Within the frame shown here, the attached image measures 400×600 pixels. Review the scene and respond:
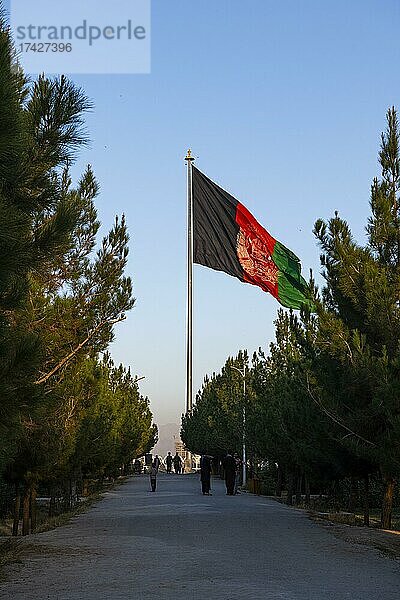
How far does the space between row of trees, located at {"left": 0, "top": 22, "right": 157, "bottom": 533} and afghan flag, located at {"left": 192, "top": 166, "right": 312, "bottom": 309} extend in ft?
38.5

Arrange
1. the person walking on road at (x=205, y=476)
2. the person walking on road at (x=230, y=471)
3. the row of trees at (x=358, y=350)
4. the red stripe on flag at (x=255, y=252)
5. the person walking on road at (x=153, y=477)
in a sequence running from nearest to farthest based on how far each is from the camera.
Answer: the row of trees at (x=358, y=350) → the red stripe on flag at (x=255, y=252) → the person walking on road at (x=205, y=476) → the person walking on road at (x=230, y=471) → the person walking on road at (x=153, y=477)

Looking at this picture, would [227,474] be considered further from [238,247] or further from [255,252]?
[238,247]

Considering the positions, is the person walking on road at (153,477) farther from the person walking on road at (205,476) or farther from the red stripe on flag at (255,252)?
the red stripe on flag at (255,252)

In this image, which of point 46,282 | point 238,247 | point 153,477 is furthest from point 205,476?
point 46,282

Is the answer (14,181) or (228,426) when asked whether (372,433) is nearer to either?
(14,181)

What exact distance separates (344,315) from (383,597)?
417 inches

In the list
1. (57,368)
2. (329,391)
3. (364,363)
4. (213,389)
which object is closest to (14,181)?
(57,368)

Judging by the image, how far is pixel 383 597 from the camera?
411 inches

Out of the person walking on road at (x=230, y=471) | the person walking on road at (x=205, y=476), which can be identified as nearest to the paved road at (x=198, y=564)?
the person walking on road at (x=205, y=476)

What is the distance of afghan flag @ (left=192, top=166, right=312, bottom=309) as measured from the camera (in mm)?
34281

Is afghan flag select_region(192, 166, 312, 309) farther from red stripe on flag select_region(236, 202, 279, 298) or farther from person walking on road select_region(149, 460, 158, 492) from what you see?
person walking on road select_region(149, 460, 158, 492)

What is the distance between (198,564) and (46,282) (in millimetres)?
5475

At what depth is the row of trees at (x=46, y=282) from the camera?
32.8 feet

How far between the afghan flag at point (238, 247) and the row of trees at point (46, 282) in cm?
1174
